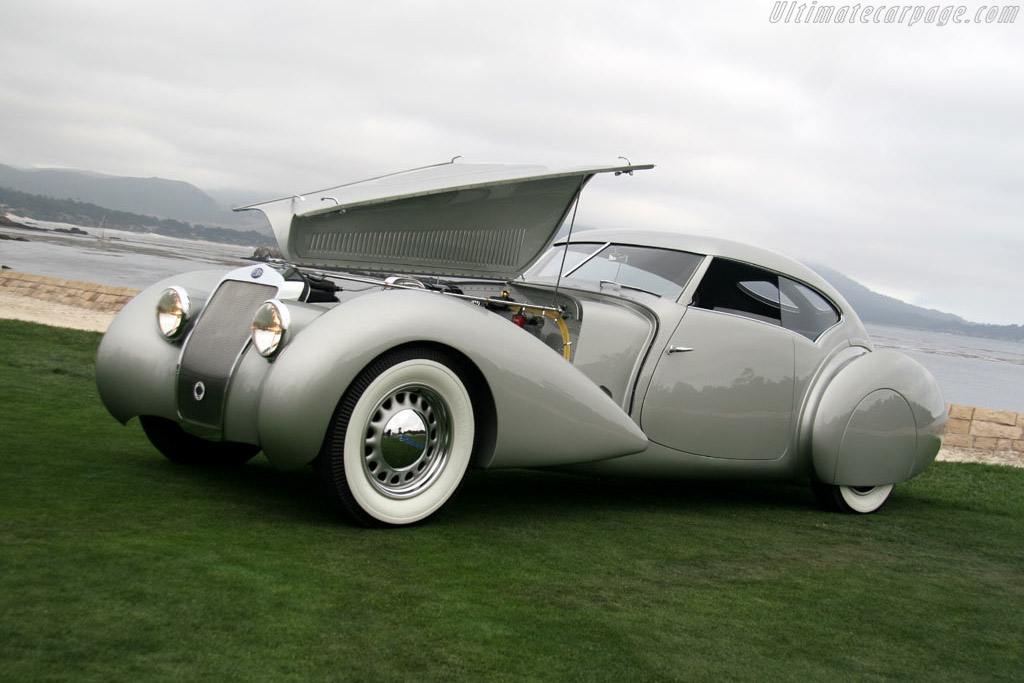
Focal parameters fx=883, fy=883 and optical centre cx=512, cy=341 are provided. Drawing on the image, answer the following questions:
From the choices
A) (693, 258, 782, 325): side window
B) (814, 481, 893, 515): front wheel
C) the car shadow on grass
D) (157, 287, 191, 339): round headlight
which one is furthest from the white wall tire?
(157, 287, 191, 339): round headlight

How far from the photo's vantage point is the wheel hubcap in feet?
11.7

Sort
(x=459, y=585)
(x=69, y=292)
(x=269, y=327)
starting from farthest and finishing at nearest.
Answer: (x=69, y=292) < (x=269, y=327) < (x=459, y=585)

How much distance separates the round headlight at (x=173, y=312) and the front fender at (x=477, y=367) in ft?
2.59

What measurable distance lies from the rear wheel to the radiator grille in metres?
0.62

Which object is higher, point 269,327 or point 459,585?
point 269,327

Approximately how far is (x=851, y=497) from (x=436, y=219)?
9.96ft

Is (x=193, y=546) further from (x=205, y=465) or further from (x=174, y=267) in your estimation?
(x=174, y=267)

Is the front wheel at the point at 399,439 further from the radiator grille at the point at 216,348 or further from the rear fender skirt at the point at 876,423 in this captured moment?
the rear fender skirt at the point at 876,423

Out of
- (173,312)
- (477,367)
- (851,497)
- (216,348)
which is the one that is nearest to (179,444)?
(173,312)

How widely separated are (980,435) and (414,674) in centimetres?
979

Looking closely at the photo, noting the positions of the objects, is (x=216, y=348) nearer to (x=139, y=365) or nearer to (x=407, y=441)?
(x=139, y=365)

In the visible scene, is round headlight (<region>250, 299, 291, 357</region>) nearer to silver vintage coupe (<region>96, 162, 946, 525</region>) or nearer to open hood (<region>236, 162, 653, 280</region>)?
silver vintage coupe (<region>96, 162, 946, 525</region>)

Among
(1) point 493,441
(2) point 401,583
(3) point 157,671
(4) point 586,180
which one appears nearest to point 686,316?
(4) point 586,180

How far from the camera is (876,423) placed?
205 inches
